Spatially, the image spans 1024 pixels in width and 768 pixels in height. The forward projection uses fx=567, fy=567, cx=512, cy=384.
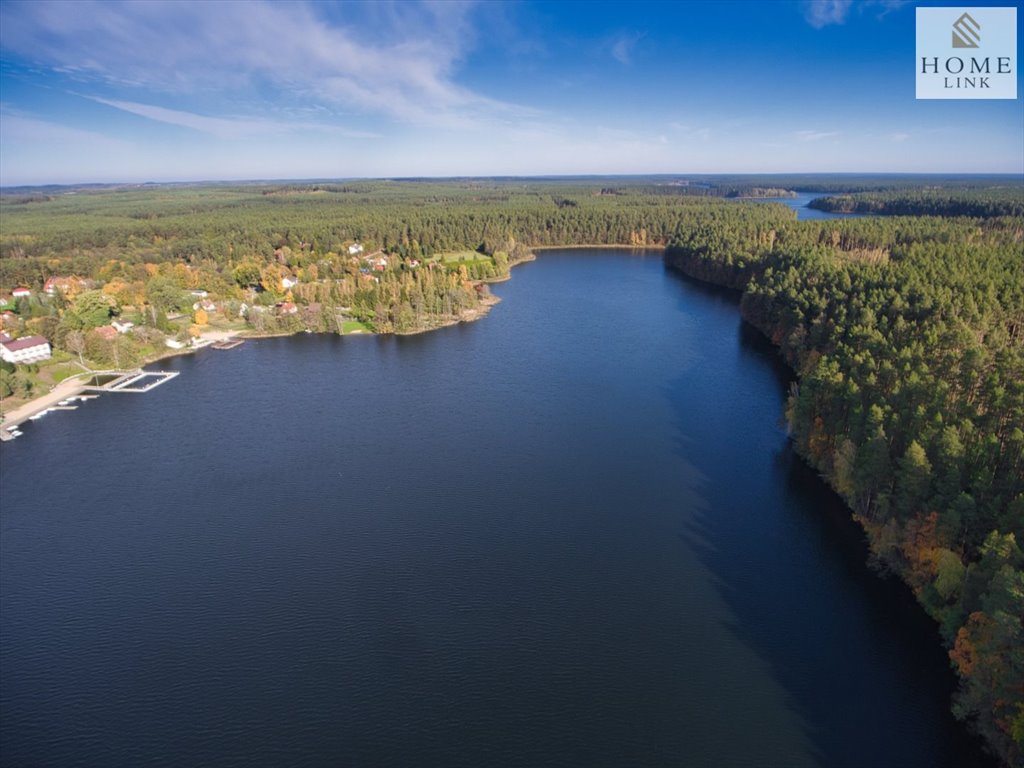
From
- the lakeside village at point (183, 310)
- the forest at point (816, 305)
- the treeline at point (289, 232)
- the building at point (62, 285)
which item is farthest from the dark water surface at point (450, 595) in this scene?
the treeline at point (289, 232)

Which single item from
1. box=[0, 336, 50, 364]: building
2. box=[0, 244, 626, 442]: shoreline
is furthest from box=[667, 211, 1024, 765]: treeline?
box=[0, 336, 50, 364]: building

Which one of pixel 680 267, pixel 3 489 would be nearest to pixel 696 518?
pixel 3 489

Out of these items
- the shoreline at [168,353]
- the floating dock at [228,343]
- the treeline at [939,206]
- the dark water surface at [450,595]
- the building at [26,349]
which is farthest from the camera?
the treeline at [939,206]

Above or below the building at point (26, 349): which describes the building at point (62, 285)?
above

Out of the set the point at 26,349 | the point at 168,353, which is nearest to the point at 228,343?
the point at 168,353

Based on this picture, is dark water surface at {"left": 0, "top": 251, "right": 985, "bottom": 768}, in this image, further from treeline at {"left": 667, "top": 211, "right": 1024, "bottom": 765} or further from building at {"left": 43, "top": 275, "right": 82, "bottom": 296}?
building at {"left": 43, "top": 275, "right": 82, "bottom": 296}

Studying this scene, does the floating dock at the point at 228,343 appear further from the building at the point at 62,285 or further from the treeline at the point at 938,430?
the treeline at the point at 938,430
